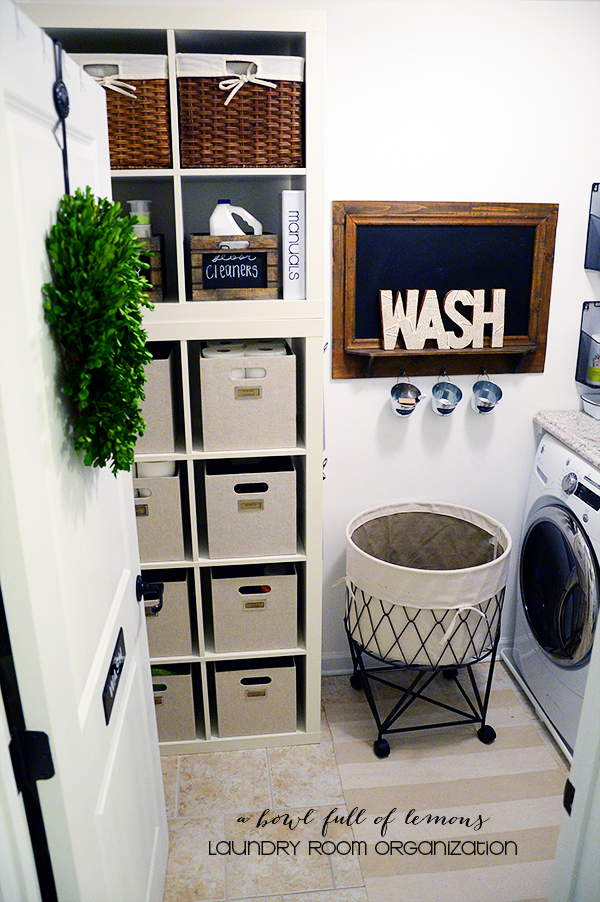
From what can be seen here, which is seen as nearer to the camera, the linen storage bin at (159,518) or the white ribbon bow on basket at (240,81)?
the white ribbon bow on basket at (240,81)

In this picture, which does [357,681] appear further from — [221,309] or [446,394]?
[221,309]

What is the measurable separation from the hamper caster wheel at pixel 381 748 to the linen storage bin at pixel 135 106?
6.16 feet

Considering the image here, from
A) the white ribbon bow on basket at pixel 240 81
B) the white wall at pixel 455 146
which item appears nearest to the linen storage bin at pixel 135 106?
the white ribbon bow on basket at pixel 240 81

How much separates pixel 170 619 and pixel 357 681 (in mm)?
823

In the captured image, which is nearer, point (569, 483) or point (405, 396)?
point (569, 483)

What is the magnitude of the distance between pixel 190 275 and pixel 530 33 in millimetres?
1344

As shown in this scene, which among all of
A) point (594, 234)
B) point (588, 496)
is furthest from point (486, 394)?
point (594, 234)

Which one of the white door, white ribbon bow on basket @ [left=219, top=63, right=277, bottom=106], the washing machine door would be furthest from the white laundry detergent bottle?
the washing machine door

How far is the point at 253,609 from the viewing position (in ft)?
7.45

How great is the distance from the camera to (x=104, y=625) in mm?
1285

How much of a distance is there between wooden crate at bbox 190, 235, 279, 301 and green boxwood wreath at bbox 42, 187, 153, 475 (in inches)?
34.4

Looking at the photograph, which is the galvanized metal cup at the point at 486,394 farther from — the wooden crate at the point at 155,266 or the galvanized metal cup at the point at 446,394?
the wooden crate at the point at 155,266

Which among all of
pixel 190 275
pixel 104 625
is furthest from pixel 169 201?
pixel 104 625

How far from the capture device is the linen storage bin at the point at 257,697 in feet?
7.63
